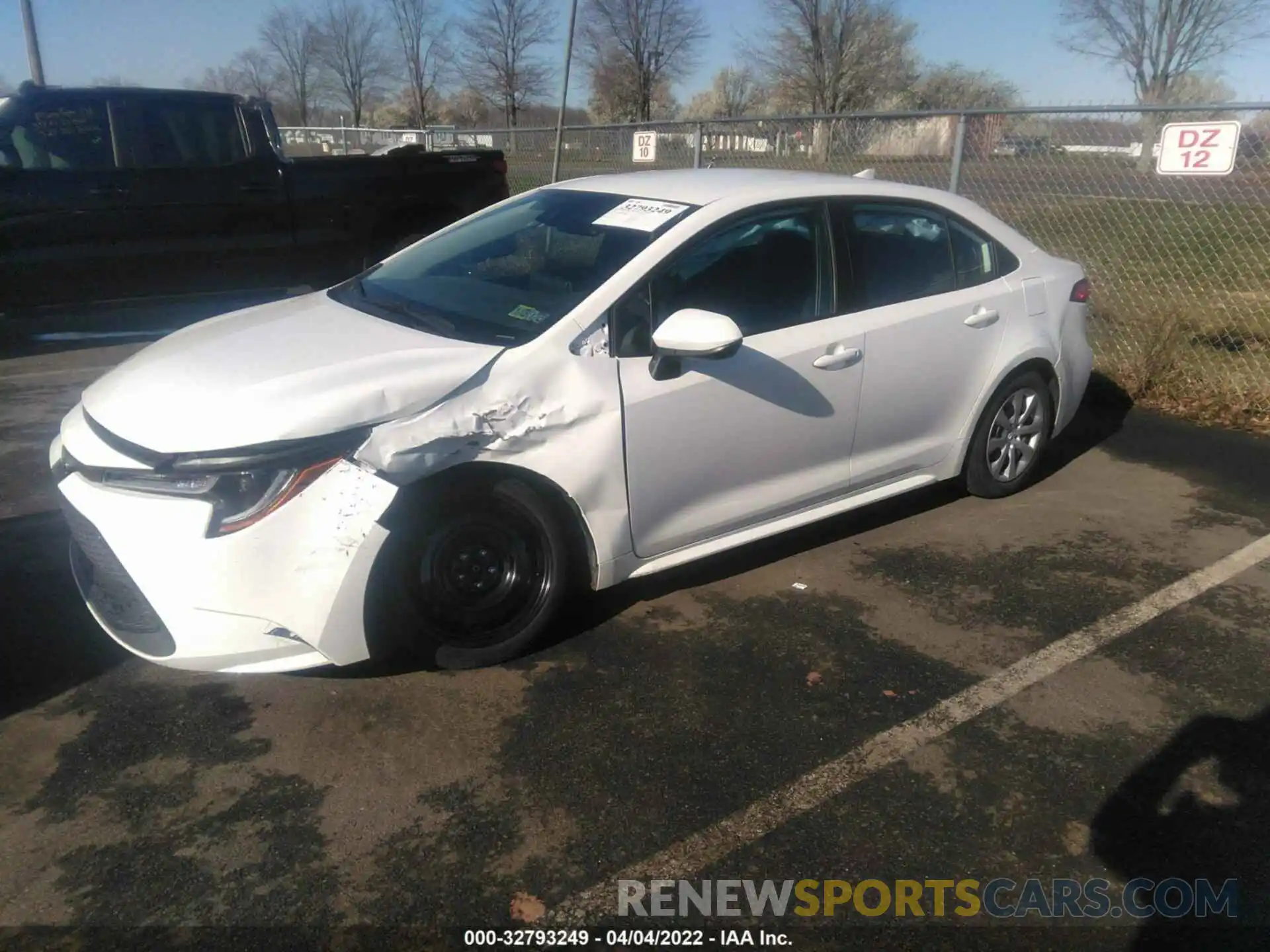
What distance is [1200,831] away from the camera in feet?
8.65

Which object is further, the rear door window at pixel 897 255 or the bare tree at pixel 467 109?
the bare tree at pixel 467 109

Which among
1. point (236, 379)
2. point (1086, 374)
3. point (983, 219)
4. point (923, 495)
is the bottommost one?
point (923, 495)

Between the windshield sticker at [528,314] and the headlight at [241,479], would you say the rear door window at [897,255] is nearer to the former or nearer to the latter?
the windshield sticker at [528,314]

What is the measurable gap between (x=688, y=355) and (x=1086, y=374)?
299 cm

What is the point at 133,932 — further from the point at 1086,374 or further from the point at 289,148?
the point at 289,148

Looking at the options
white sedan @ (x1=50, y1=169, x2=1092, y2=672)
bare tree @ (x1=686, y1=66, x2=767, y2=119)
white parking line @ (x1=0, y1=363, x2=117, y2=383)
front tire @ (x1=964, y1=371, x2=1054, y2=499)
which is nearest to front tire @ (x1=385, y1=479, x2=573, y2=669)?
white sedan @ (x1=50, y1=169, x2=1092, y2=672)

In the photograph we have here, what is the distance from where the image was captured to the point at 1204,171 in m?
6.17

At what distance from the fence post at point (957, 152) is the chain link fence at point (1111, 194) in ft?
0.05

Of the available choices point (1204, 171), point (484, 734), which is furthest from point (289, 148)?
point (484, 734)

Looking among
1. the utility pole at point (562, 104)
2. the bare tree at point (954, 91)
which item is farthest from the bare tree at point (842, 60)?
the utility pole at point (562, 104)

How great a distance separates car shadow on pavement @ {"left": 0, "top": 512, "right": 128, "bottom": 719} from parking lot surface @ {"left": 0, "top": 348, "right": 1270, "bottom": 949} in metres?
0.01

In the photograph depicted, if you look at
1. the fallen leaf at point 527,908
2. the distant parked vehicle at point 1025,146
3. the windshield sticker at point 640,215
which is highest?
the distant parked vehicle at point 1025,146

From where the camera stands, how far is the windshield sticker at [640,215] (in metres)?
3.73

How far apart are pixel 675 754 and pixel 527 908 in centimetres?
71
